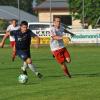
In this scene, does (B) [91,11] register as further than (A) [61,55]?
Yes

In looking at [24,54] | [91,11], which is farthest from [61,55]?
[91,11]

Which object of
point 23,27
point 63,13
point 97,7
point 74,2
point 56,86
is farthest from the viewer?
point 63,13

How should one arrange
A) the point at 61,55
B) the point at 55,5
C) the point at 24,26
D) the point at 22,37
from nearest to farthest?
1. the point at 24,26
2. the point at 22,37
3. the point at 61,55
4. the point at 55,5

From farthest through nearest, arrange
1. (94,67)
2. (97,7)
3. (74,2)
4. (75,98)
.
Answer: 1. (74,2)
2. (97,7)
3. (94,67)
4. (75,98)

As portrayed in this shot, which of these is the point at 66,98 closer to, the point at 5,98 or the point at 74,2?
the point at 5,98

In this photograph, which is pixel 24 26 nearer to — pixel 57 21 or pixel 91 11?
pixel 57 21

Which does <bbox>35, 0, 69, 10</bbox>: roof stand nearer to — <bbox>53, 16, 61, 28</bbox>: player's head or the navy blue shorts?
<bbox>53, 16, 61, 28</bbox>: player's head

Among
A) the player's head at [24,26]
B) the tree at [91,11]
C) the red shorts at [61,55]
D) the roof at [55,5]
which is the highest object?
the roof at [55,5]

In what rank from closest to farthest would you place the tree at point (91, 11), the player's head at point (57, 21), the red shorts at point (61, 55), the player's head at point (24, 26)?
the player's head at point (24, 26), the player's head at point (57, 21), the red shorts at point (61, 55), the tree at point (91, 11)

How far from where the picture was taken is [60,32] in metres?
17.8

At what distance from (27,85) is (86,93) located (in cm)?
272

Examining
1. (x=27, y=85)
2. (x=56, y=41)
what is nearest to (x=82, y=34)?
(x=56, y=41)

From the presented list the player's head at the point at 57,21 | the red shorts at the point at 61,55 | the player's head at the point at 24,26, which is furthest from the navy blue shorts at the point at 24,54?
the player's head at the point at 57,21

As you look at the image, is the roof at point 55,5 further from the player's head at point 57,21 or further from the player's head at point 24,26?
the player's head at point 24,26
